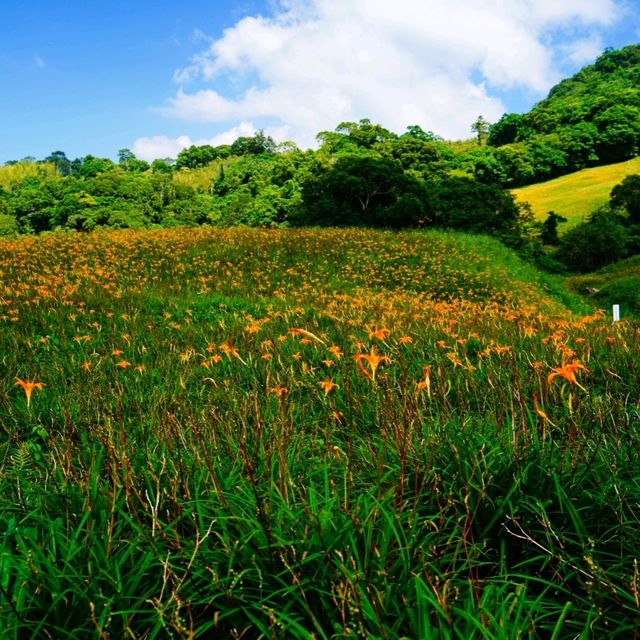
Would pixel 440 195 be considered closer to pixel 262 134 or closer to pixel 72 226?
pixel 72 226

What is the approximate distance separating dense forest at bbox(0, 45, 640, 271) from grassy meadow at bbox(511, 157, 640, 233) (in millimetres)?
3220

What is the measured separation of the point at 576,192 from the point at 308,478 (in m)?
53.5

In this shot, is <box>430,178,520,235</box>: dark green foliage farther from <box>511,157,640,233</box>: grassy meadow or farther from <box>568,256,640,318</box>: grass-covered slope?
<box>511,157,640,233</box>: grassy meadow

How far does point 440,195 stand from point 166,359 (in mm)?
28332

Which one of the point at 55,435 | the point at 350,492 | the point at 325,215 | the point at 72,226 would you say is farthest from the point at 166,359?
the point at 72,226

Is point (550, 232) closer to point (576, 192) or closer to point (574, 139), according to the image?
point (576, 192)

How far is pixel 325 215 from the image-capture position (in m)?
28.9

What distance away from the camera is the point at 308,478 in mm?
2232

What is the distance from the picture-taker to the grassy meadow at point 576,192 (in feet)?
135

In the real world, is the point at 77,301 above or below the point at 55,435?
above

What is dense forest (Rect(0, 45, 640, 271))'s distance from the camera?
2842 centimetres

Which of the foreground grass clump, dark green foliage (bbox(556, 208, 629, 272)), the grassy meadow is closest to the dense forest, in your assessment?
dark green foliage (bbox(556, 208, 629, 272))

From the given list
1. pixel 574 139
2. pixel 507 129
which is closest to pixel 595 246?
pixel 574 139

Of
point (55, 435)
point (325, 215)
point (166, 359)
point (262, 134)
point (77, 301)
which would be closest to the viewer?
point (55, 435)
